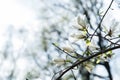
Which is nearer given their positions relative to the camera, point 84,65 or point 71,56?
point 71,56

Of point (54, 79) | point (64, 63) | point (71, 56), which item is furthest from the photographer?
point (64, 63)

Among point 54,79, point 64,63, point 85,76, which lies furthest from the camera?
point 85,76

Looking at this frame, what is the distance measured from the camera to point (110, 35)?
2.10m

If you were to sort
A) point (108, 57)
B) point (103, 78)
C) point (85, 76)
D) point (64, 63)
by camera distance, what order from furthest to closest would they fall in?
point (85, 76) → point (103, 78) → point (108, 57) → point (64, 63)

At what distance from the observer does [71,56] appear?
76.9 inches

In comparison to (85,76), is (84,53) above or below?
above

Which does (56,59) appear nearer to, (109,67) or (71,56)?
(71,56)

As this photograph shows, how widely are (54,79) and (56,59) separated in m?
0.43

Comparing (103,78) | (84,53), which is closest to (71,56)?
(84,53)

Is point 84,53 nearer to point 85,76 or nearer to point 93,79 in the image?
point 93,79

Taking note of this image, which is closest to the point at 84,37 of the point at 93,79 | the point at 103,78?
the point at 103,78

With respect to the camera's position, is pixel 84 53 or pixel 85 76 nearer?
pixel 84 53

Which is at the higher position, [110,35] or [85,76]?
[110,35]

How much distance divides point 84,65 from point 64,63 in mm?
128
